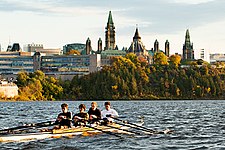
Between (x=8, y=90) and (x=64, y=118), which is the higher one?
(x=8, y=90)

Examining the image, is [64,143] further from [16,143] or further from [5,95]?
[5,95]

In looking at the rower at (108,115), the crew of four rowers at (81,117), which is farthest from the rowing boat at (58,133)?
the rower at (108,115)

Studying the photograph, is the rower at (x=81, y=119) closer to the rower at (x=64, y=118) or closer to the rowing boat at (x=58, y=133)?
the rower at (x=64, y=118)

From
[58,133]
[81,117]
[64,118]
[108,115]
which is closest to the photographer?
[58,133]

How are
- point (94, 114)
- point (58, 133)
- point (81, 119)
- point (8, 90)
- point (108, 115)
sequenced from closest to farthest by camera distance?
point (58, 133)
point (81, 119)
point (94, 114)
point (108, 115)
point (8, 90)

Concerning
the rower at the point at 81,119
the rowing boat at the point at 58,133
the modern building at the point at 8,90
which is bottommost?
the rowing boat at the point at 58,133

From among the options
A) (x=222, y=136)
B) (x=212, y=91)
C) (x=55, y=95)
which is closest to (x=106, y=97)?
(x=55, y=95)

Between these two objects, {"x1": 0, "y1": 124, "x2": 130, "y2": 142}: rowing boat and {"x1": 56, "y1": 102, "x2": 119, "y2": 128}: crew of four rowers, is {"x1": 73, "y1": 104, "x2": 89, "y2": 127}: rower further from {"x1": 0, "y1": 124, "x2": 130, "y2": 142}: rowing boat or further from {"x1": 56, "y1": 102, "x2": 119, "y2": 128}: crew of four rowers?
{"x1": 0, "y1": 124, "x2": 130, "y2": 142}: rowing boat

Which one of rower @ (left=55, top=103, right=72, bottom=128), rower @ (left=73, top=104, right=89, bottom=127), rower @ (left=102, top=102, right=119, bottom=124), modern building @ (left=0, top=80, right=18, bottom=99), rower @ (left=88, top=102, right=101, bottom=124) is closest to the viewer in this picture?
rower @ (left=55, top=103, right=72, bottom=128)

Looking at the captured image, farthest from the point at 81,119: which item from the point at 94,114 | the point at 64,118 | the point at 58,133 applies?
the point at 94,114

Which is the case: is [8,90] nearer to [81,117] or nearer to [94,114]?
[94,114]

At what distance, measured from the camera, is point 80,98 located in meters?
186

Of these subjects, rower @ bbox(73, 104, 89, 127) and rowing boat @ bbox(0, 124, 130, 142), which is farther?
rower @ bbox(73, 104, 89, 127)

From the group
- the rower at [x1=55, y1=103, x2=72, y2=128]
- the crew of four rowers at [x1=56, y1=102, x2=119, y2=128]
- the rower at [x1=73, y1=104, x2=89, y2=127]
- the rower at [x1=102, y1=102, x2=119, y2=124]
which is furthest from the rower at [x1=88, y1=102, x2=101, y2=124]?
the rower at [x1=55, y1=103, x2=72, y2=128]
